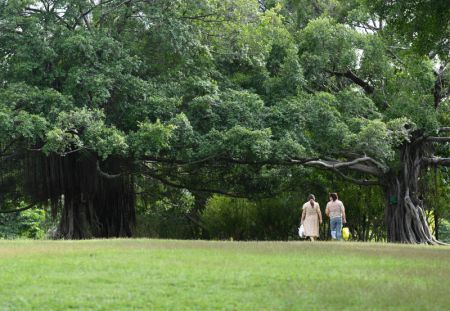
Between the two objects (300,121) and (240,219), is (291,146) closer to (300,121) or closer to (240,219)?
(300,121)

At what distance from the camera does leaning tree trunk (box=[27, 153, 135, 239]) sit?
86.8 feet

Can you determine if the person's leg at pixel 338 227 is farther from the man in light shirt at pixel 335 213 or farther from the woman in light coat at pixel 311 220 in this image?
the woman in light coat at pixel 311 220

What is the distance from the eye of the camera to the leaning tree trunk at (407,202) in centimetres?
2820

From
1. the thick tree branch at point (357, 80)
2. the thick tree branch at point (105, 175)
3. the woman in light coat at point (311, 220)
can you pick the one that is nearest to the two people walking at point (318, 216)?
the woman in light coat at point (311, 220)

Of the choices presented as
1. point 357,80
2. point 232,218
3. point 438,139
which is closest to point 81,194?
point 232,218

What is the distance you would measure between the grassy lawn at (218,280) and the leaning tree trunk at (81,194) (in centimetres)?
1220

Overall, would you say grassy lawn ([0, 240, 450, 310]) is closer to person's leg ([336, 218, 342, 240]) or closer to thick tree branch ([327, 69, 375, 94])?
person's leg ([336, 218, 342, 240])

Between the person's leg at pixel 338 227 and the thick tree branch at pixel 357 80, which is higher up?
the thick tree branch at pixel 357 80

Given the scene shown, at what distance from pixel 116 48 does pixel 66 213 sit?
250 inches

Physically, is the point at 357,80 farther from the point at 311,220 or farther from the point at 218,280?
the point at 218,280

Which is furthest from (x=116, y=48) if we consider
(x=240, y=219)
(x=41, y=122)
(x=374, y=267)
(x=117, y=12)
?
(x=374, y=267)

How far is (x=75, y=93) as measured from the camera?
952 inches

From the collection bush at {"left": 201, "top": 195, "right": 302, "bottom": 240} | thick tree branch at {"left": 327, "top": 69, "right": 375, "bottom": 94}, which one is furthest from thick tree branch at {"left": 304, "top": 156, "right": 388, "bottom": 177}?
bush at {"left": 201, "top": 195, "right": 302, "bottom": 240}

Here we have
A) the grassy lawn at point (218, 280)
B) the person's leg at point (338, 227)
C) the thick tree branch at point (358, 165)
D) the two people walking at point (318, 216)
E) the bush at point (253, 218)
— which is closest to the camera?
the grassy lawn at point (218, 280)
